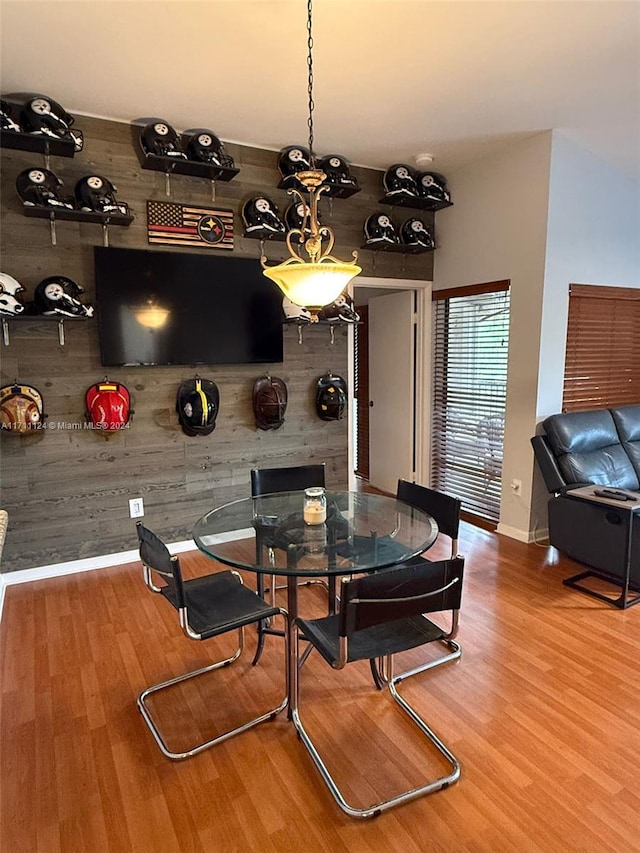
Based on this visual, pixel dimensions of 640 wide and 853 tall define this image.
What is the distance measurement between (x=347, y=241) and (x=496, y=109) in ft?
4.71

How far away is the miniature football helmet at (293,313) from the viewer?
381 centimetres

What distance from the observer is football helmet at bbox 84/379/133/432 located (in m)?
3.37

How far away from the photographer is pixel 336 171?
3766 millimetres

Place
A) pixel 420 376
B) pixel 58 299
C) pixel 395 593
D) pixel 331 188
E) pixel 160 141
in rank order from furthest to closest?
pixel 420 376, pixel 331 188, pixel 160 141, pixel 58 299, pixel 395 593

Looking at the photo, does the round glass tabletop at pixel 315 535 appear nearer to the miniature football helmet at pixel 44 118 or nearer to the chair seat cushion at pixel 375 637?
the chair seat cushion at pixel 375 637

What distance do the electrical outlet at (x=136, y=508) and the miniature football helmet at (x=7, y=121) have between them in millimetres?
2364

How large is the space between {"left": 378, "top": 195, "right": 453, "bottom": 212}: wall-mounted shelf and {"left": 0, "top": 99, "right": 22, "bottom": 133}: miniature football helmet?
2.57 meters

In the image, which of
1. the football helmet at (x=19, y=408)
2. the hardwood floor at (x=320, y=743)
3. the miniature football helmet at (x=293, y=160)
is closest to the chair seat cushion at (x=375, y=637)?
the hardwood floor at (x=320, y=743)

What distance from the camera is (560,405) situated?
390cm

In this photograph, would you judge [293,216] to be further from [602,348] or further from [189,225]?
[602,348]

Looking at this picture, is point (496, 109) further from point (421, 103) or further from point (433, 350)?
point (433, 350)

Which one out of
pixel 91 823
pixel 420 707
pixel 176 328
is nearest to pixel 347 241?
pixel 176 328

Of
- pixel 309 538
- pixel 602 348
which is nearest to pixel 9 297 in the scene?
pixel 309 538

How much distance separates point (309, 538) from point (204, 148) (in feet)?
8.82
